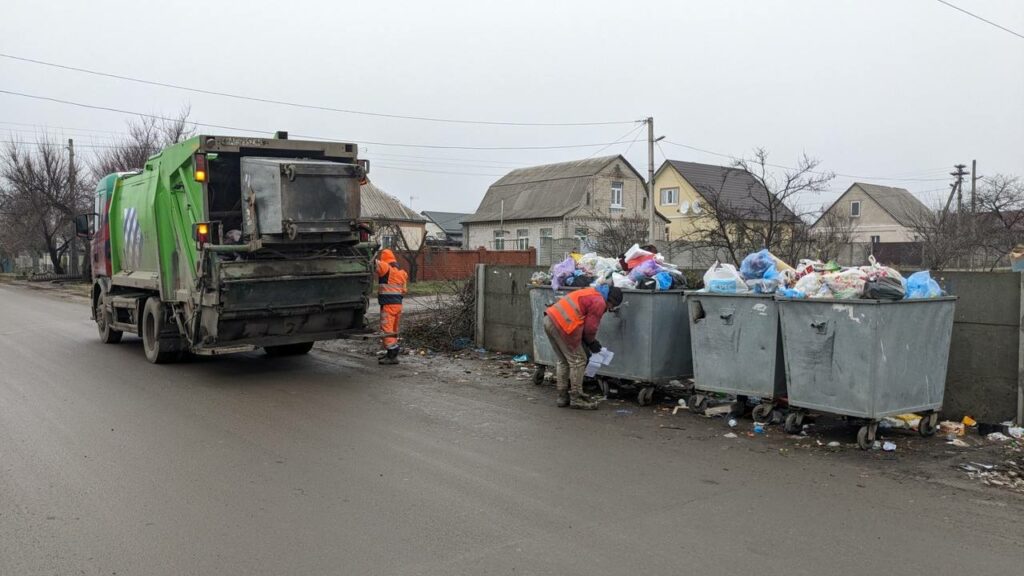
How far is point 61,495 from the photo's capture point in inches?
184

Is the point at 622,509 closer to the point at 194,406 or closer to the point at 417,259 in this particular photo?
the point at 194,406

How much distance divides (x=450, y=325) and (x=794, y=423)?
6.64 meters

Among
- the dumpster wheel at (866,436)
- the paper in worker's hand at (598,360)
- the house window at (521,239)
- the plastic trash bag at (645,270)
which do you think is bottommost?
the dumpster wheel at (866,436)

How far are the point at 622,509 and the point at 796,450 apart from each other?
7.06ft

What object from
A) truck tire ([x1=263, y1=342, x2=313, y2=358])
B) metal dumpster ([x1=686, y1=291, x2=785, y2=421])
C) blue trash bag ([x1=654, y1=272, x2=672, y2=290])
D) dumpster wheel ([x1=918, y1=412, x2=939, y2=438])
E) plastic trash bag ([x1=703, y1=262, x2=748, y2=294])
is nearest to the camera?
dumpster wheel ([x1=918, y1=412, x2=939, y2=438])

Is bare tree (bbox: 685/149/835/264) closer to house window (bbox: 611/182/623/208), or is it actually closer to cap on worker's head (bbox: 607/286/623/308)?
cap on worker's head (bbox: 607/286/623/308)

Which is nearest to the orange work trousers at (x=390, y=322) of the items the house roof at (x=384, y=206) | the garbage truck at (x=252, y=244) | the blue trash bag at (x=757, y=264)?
the garbage truck at (x=252, y=244)

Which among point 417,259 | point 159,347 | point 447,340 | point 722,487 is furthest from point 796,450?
point 417,259

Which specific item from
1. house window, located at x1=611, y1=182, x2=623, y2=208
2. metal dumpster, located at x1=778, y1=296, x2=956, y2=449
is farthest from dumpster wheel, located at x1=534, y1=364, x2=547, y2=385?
house window, located at x1=611, y1=182, x2=623, y2=208

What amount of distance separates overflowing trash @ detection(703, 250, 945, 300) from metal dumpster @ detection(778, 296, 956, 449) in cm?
11

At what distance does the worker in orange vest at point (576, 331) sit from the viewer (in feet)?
23.9

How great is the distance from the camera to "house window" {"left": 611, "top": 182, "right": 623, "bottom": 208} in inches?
1596

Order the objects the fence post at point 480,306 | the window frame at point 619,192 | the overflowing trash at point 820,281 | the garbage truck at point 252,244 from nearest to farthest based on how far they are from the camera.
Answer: the overflowing trash at point 820,281
the garbage truck at point 252,244
the fence post at point 480,306
the window frame at point 619,192

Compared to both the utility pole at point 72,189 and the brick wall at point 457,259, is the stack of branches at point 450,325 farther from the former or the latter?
the utility pole at point 72,189
